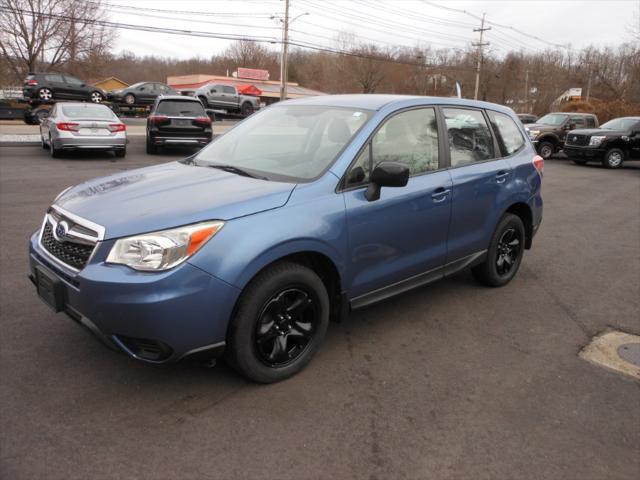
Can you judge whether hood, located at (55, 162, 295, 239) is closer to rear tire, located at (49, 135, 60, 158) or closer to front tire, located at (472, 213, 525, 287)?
front tire, located at (472, 213, 525, 287)

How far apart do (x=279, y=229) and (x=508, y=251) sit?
3028 millimetres

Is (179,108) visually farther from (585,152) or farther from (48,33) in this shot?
(48,33)

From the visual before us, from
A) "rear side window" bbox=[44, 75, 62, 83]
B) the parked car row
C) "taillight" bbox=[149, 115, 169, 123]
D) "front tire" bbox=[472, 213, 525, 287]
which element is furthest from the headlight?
"rear side window" bbox=[44, 75, 62, 83]

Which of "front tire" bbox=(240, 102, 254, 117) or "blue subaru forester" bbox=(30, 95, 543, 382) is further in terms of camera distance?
"front tire" bbox=(240, 102, 254, 117)

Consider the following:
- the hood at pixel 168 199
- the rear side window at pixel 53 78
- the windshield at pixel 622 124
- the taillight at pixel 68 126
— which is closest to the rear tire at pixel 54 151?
the taillight at pixel 68 126

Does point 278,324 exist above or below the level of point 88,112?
below

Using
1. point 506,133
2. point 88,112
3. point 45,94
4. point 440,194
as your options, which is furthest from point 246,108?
point 440,194

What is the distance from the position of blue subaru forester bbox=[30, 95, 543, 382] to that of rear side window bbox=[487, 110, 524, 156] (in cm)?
12

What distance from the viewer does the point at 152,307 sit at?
2.69 m

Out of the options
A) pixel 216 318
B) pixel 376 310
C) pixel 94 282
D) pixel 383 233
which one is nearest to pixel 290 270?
pixel 216 318

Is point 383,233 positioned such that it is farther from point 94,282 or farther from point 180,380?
point 94,282

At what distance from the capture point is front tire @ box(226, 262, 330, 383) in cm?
301

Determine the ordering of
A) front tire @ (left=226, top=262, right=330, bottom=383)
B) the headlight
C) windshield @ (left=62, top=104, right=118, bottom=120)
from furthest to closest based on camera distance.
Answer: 1. windshield @ (left=62, top=104, right=118, bottom=120)
2. front tire @ (left=226, top=262, right=330, bottom=383)
3. the headlight

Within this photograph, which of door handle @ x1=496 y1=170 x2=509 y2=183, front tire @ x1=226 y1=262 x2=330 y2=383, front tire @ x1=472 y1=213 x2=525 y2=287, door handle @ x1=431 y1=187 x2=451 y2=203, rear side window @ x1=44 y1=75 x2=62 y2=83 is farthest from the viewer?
rear side window @ x1=44 y1=75 x2=62 y2=83
